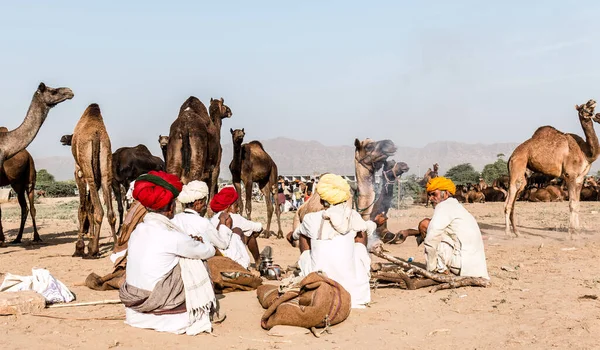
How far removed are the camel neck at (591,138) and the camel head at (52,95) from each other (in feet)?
33.3

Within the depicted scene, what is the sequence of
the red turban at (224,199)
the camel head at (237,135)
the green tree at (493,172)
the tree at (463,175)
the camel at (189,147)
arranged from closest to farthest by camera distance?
the red turban at (224,199)
the camel at (189,147)
the camel head at (237,135)
the green tree at (493,172)
the tree at (463,175)

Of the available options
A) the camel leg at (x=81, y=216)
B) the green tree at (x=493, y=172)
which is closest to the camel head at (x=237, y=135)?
the camel leg at (x=81, y=216)

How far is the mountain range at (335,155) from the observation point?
14712 centimetres

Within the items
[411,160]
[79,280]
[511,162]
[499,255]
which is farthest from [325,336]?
[411,160]

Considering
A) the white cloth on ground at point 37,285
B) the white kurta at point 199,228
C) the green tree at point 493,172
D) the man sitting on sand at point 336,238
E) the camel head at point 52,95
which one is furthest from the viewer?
the green tree at point 493,172

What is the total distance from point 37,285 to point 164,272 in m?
2.08

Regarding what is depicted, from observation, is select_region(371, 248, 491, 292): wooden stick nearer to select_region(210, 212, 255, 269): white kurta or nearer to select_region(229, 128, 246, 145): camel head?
select_region(210, 212, 255, 269): white kurta

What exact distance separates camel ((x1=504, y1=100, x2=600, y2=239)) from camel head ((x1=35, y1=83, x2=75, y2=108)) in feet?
29.5

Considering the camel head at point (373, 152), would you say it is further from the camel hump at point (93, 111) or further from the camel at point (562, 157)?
the camel at point (562, 157)

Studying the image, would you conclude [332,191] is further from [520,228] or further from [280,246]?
[520,228]

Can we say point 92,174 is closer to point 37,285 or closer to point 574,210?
point 37,285

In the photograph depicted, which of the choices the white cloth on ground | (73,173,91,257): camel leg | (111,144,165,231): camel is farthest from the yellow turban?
(111,144,165,231): camel

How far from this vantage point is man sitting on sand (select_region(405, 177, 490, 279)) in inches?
290

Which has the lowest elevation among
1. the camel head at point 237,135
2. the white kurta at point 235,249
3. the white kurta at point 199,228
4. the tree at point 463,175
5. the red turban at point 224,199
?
the white kurta at point 235,249
